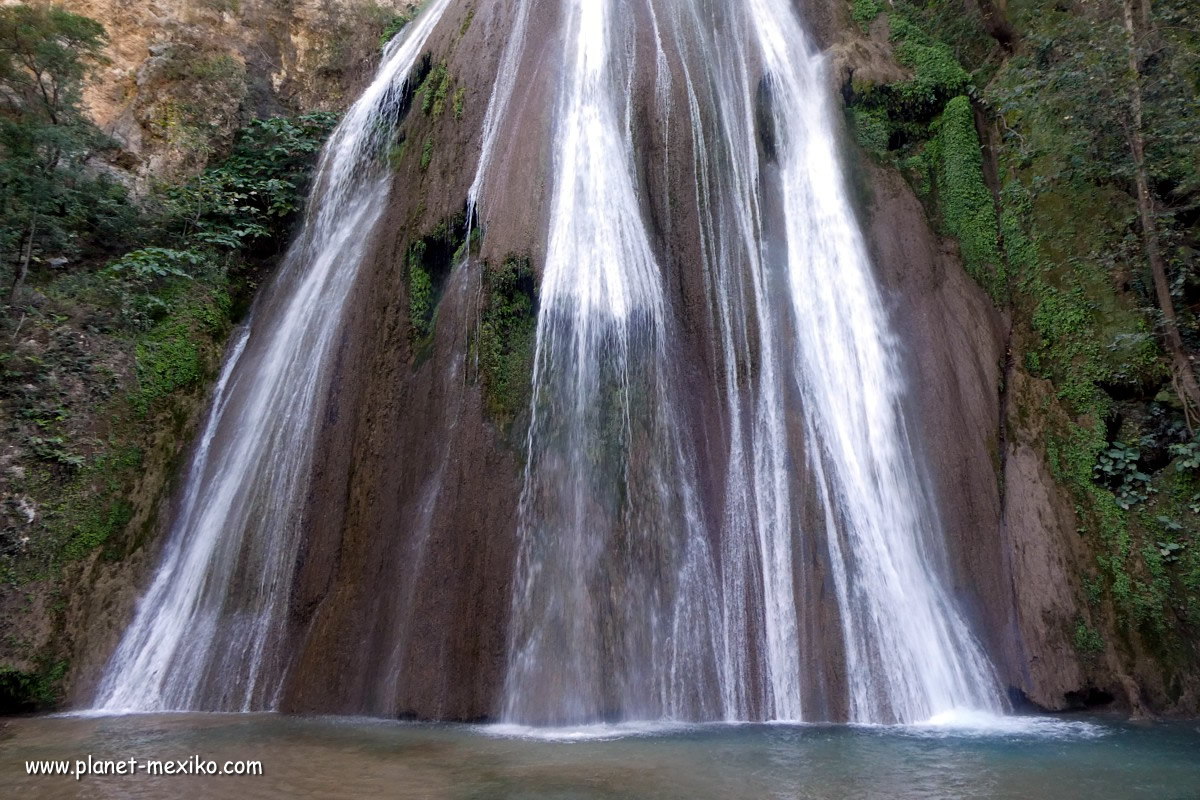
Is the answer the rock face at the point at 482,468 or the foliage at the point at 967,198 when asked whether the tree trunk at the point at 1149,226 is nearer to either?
the rock face at the point at 482,468

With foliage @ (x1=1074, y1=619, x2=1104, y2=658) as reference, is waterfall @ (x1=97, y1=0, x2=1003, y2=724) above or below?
above

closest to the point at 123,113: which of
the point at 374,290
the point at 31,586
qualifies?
the point at 374,290

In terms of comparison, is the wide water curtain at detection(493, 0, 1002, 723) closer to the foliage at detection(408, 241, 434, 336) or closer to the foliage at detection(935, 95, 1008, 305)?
the foliage at detection(935, 95, 1008, 305)

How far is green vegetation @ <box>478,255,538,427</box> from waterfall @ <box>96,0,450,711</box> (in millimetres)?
3293

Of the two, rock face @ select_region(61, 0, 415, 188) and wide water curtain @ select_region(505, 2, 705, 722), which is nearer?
wide water curtain @ select_region(505, 2, 705, 722)

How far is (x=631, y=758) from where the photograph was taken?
229 inches

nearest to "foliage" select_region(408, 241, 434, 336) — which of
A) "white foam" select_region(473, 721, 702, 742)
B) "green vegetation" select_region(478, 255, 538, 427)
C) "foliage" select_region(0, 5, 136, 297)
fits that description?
"green vegetation" select_region(478, 255, 538, 427)

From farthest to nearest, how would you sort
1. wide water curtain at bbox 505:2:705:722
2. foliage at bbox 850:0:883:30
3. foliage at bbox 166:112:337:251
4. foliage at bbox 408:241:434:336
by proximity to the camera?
foliage at bbox 166:112:337:251 → foliage at bbox 850:0:883:30 → foliage at bbox 408:241:434:336 → wide water curtain at bbox 505:2:705:722

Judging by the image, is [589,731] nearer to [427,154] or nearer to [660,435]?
[660,435]

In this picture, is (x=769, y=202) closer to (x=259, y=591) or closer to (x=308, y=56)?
(x=259, y=591)

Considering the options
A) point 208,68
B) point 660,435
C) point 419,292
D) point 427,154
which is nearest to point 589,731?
point 660,435

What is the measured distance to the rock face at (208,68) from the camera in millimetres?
16828

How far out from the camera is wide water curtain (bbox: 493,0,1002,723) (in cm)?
804

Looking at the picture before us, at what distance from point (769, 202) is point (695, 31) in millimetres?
4029
